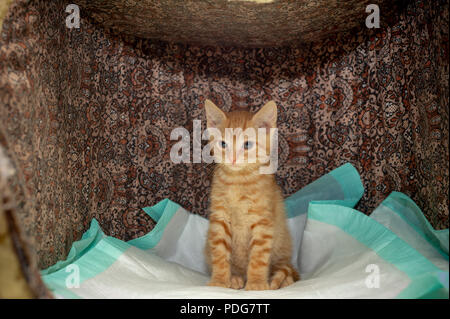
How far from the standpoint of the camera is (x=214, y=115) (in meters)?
1.99

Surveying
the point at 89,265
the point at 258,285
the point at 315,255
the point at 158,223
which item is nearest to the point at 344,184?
the point at 315,255

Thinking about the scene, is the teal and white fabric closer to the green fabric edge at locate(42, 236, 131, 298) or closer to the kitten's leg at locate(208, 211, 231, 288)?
the green fabric edge at locate(42, 236, 131, 298)

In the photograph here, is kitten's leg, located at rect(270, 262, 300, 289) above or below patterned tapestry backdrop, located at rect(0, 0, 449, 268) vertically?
below

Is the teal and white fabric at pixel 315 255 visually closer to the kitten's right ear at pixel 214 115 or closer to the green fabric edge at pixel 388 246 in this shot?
the green fabric edge at pixel 388 246

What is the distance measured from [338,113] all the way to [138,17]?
1389 mm

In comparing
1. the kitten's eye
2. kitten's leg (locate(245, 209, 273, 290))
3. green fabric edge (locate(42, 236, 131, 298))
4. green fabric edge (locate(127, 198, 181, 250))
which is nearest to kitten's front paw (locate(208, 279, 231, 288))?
kitten's leg (locate(245, 209, 273, 290))

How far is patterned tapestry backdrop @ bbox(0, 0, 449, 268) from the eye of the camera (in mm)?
1459

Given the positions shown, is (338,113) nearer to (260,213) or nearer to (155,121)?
(260,213)

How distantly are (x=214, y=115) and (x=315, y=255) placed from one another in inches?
39.7

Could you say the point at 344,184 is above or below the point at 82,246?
above

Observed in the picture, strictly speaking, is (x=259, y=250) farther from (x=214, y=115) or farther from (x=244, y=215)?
(x=214, y=115)

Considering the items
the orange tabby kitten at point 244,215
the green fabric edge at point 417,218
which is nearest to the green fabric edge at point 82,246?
the orange tabby kitten at point 244,215

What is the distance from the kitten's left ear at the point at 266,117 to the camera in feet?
6.23

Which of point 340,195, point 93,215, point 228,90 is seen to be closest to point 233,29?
point 228,90
